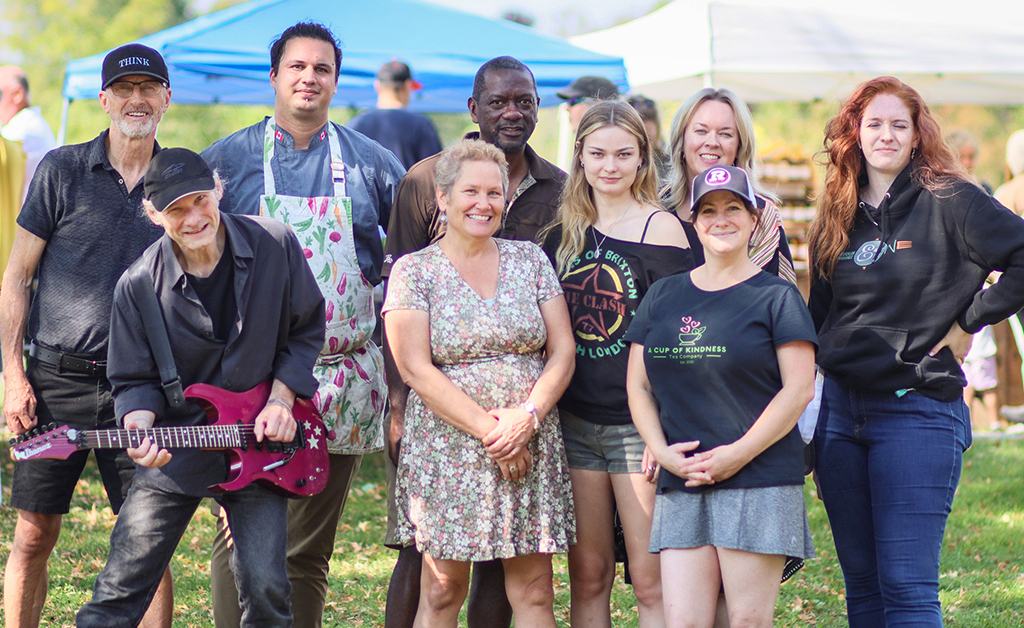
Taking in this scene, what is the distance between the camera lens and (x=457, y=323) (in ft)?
11.6

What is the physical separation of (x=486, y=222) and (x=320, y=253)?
87 cm

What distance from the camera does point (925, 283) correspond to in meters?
3.46

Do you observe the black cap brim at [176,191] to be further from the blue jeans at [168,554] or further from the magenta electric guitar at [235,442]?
the blue jeans at [168,554]

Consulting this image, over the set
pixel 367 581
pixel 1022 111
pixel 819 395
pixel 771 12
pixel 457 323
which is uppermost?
pixel 1022 111

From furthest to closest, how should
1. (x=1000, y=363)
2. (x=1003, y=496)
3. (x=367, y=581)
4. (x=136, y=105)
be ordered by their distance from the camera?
1. (x=1000, y=363)
2. (x=1003, y=496)
3. (x=367, y=581)
4. (x=136, y=105)

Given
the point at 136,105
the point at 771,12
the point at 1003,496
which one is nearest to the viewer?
the point at 136,105

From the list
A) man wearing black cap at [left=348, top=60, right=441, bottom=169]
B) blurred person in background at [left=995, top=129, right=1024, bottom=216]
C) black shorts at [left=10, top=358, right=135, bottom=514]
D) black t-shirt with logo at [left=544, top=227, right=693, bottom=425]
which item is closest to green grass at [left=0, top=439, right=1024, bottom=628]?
black shorts at [left=10, top=358, right=135, bottom=514]

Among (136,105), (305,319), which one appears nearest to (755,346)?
(305,319)

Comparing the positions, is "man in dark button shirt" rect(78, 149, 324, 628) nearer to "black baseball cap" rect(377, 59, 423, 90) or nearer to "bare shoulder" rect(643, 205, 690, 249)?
"bare shoulder" rect(643, 205, 690, 249)

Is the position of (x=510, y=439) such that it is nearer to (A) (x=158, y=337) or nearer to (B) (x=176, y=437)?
(B) (x=176, y=437)

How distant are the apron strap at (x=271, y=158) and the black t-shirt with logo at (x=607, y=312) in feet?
3.75

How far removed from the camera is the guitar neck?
3.19 meters

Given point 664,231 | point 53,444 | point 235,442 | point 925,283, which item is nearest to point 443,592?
point 235,442

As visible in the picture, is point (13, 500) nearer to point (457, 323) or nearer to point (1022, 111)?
point (457, 323)
